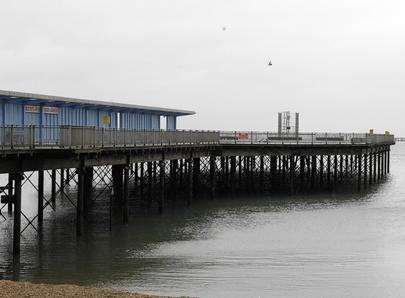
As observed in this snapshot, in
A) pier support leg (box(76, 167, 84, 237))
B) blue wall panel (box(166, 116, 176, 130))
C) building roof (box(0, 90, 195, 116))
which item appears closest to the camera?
pier support leg (box(76, 167, 84, 237))

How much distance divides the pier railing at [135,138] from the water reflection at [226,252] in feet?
13.9

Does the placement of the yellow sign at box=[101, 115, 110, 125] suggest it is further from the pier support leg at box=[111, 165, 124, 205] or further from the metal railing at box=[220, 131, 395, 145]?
the metal railing at box=[220, 131, 395, 145]

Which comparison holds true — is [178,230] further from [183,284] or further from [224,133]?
[224,133]

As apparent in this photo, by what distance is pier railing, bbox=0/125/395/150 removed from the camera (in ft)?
80.8

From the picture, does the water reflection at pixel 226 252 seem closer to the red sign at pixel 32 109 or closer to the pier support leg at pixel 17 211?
the pier support leg at pixel 17 211

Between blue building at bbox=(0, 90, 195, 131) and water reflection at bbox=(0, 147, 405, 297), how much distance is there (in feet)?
17.7

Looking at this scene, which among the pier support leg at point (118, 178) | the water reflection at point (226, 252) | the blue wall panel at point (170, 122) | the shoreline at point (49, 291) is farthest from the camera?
the blue wall panel at point (170, 122)

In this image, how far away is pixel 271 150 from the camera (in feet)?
174

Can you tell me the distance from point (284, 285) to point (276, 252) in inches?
225

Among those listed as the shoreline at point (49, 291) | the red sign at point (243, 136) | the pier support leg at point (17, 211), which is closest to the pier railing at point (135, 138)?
the red sign at point (243, 136)

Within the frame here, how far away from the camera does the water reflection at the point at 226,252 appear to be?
2130cm

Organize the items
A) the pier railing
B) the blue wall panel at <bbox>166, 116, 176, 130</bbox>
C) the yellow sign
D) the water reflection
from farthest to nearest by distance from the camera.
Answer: the blue wall panel at <bbox>166, 116, 176, 130</bbox> < the yellow sign < the pier railing < the water reflection

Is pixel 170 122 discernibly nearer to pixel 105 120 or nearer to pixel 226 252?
pixel 105 120

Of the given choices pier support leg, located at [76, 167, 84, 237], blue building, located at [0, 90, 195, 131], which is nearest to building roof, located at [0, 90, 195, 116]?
blue building, located at [0, 90, 195, 131]
